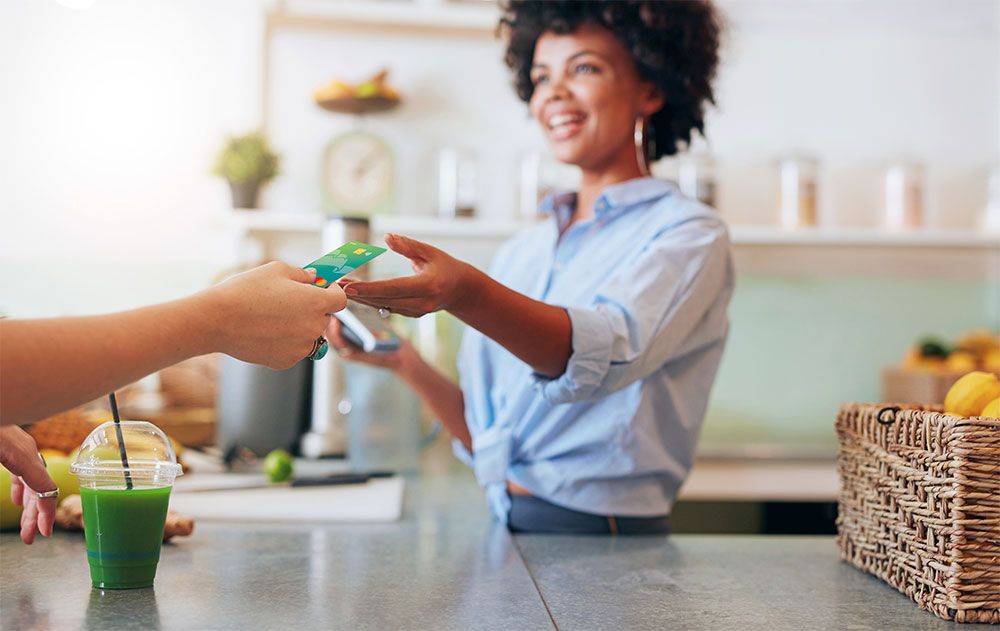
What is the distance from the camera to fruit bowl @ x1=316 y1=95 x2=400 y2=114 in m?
2.39

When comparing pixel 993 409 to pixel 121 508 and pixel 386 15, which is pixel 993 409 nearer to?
pixel 121 508

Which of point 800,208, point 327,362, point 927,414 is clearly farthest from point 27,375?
point 800,208

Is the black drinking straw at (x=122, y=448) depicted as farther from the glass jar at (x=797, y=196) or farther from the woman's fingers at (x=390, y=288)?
the glass jar at (x=797, y=196)

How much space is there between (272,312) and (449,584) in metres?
0.32

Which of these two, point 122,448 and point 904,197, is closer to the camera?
point 122,448

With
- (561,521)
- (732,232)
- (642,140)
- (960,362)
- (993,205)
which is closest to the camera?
(561,521)

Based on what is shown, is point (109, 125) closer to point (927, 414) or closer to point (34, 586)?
point (34, 586)

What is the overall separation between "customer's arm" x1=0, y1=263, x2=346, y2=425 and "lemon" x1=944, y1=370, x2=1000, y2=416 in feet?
1.84

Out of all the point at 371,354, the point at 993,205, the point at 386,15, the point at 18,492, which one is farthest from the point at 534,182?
the point at 18,492

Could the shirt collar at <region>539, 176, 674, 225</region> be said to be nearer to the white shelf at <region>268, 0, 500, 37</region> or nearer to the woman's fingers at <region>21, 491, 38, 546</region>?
the woman's fingers at <region>21, 491, 38, 546</region>

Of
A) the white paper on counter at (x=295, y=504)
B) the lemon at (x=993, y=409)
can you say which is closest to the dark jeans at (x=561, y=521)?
the white paper on counter at (x=295, y=504)

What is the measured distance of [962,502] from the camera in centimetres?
84

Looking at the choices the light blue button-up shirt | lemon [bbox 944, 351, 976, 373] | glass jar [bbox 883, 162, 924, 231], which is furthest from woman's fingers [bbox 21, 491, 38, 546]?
glass jar [bbox 883, 162, 924, 231]

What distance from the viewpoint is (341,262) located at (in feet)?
3.00
